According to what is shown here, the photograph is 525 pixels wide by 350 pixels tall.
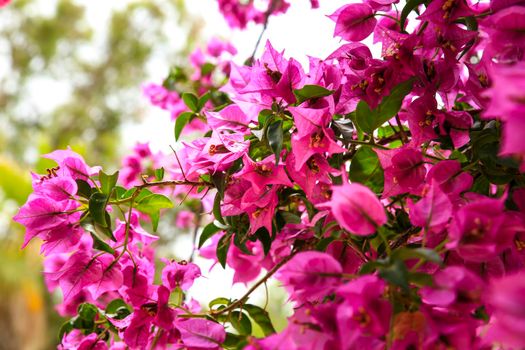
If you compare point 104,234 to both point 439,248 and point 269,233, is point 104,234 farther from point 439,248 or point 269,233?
point 439,248

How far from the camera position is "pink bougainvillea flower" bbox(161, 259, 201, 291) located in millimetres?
547

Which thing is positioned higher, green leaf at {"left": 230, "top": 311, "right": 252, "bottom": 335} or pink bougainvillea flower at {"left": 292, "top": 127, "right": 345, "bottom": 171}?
pink bougainvillea flower at {"left": 292, "top": 127, "right": 345, "bottom": 171}

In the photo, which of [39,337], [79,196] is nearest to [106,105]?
[39,337]

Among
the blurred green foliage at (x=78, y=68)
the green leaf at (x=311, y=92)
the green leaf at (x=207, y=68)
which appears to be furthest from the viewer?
the blurred green foliage at (x=78, y=68)

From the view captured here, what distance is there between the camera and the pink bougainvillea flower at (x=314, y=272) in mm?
355

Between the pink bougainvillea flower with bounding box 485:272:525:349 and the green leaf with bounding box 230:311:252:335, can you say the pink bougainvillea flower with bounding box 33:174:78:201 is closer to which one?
the green leaf with bounding box 230:311:252:335

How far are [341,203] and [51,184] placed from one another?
0.29 metres

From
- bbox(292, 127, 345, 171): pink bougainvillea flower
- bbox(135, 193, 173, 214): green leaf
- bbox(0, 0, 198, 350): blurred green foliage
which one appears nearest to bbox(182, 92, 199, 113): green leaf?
bbox(135, 193, 173, 214): green leaf

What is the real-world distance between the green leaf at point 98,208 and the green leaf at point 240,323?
0.17m

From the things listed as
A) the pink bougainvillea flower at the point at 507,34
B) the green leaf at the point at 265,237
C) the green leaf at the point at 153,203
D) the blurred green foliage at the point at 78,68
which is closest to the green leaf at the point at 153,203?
the green leaf at the point at 153,203

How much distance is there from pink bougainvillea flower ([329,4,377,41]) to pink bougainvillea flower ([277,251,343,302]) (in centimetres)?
24

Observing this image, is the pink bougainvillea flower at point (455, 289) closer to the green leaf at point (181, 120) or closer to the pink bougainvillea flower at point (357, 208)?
the pink bougainvillea flower at point (357, 208)

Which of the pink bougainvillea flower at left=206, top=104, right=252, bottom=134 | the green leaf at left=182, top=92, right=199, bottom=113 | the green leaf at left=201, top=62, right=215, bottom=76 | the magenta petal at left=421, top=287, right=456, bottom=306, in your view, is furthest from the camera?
the green leaf at left=201, top=62, right=215, bottom=76

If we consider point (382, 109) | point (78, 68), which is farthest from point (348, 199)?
point (78, 68)
